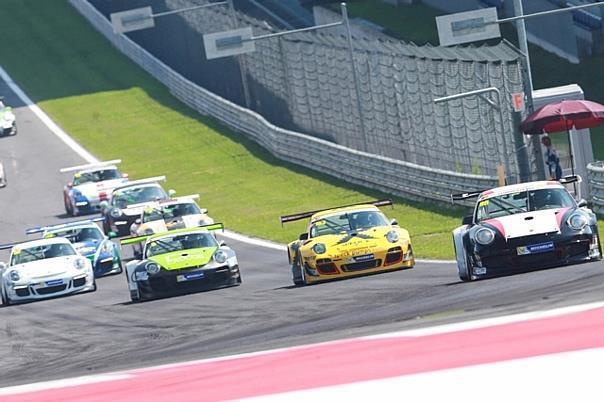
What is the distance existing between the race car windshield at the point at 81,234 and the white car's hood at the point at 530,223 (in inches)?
550

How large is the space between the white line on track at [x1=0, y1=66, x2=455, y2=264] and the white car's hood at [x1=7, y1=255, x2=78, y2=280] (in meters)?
5.33

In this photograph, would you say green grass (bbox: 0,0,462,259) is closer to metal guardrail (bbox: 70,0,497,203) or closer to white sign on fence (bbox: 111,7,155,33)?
metal guardrail (bbox: 70,0,497,203)

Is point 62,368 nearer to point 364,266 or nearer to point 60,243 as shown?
point 364,266

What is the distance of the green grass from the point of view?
3738cm

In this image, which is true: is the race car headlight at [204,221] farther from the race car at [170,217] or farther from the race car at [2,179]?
the race car at [2,179]

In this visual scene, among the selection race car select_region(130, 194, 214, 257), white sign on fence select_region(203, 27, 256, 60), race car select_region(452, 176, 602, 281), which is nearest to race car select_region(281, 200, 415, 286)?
race car select_region(452, 176, 602, 281)

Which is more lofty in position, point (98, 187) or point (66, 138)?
point (66, 138)

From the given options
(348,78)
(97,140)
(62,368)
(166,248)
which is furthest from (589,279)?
(97,140)

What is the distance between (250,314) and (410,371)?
9.82m

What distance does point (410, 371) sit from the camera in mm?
9062

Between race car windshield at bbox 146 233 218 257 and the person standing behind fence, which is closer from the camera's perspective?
race car windshield at bbox 146 233 218 257

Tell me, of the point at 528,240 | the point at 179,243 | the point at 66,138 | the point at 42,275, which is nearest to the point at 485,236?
the point at 528,240

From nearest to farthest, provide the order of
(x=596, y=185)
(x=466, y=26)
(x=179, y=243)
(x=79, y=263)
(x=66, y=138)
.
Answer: (x=179, y=243) < (x=79, y=263) < (x=596, y=185) < (x=466, y=26) < (x=66, y=138)

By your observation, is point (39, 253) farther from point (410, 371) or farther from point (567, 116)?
point (410, 371)
